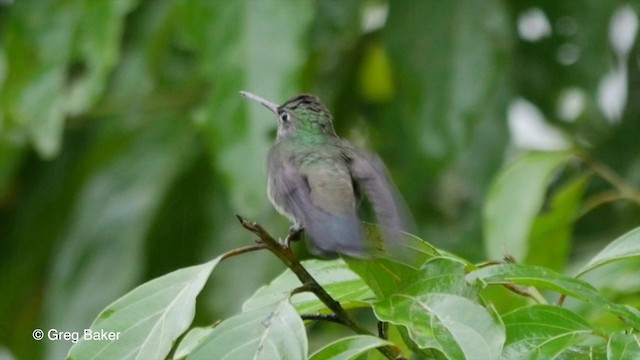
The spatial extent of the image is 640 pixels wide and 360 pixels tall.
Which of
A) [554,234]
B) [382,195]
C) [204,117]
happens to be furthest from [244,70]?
[382,195]

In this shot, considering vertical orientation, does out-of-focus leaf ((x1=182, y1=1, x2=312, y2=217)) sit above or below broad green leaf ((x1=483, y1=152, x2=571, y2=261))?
above

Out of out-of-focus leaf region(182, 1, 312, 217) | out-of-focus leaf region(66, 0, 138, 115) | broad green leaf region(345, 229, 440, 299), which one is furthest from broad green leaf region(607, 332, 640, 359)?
out-of-focus leaf region(66, 0, 138, 115)

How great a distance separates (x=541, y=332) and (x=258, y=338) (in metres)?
0.38

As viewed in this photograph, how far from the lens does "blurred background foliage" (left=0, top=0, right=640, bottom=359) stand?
12.6 ft

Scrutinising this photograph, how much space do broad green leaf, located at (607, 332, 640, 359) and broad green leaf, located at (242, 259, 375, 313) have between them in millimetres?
359

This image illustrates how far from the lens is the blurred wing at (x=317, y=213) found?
5.91 ft

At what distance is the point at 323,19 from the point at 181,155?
30.4 inches

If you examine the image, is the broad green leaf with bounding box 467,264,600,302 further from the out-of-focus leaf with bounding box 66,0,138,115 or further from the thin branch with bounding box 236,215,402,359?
the out-of-focus leaf with bounding box 66,0,138,115

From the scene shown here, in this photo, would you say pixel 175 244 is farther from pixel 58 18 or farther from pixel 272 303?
pixel 272 303

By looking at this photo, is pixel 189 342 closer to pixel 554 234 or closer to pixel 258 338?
pixel 258 338

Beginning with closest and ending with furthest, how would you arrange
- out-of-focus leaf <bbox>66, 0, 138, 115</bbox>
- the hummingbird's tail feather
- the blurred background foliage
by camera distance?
the hummingbird's tail feather < out-of-focus leaf <bbox>66, 0, 138, 115</bbox> < the blurred background foliage

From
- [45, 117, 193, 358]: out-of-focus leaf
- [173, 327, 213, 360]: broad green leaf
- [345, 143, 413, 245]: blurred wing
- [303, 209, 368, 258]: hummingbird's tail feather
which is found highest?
[345, 143, 413, 245]: blurred wing

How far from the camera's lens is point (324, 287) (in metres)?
1.97

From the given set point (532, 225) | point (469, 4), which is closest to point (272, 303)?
point (532, 225)
